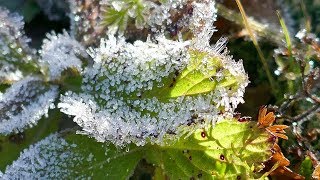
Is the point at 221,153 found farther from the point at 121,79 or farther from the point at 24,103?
the point at 24,103

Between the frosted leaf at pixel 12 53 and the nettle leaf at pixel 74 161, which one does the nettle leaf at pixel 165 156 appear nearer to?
the nettle leaf at pixel 74 161

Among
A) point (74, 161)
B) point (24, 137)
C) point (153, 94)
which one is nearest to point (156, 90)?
point (153, 94)

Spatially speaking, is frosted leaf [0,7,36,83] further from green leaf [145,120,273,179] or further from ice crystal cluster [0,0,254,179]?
green leaf [145,120,273,179]

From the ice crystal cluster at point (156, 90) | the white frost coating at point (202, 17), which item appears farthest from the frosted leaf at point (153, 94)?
the white frost coating at point (202, 17)

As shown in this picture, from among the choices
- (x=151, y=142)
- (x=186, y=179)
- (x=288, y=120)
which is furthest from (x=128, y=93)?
(x=288, y=120)

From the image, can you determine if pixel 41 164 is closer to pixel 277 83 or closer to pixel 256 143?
pixel 256 143

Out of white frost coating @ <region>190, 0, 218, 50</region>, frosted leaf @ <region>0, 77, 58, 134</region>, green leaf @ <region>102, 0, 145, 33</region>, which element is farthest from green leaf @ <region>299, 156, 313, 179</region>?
frosted leaf @ <region>0, 77, 58, 134</region>
